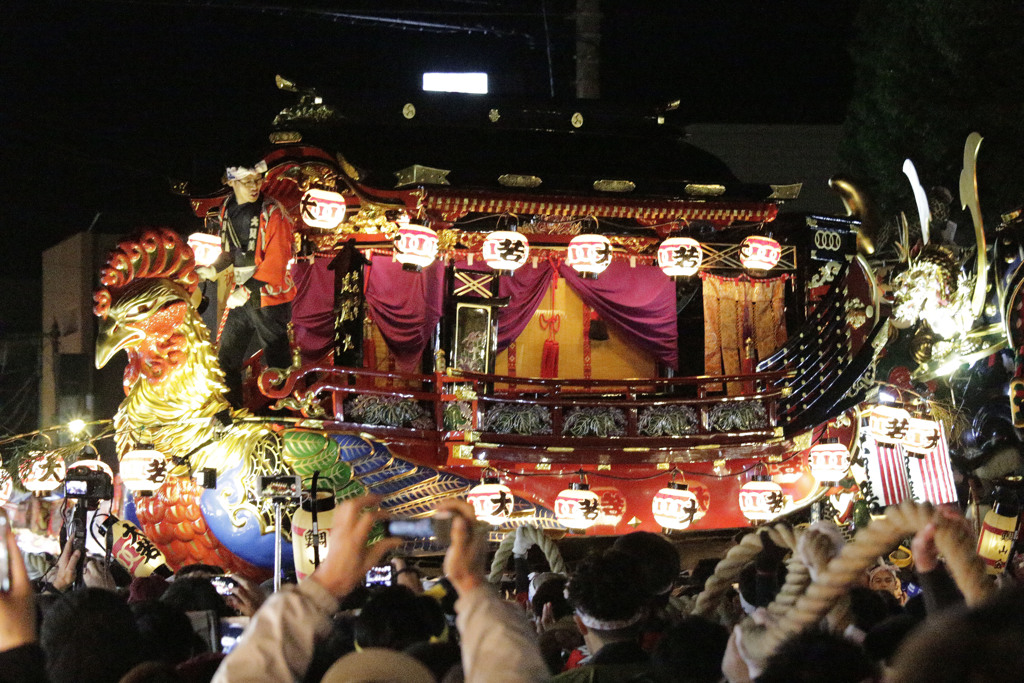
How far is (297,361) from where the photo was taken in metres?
14.7

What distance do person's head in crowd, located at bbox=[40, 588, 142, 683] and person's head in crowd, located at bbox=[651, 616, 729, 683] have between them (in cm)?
177

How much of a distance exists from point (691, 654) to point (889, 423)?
11451 millimetres

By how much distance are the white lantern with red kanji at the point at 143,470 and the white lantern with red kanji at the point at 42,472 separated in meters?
2.29

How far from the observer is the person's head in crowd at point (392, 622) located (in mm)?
4070

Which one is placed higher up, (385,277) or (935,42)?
(935,42)

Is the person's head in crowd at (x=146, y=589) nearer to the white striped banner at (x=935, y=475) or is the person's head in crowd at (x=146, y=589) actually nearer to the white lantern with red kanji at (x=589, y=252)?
the white lantern with red kanji at (x=589, y=252)

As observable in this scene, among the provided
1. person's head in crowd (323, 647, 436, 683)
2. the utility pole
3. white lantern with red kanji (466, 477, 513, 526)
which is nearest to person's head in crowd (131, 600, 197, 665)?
person's head in crowd (323, 647, 436, 683)

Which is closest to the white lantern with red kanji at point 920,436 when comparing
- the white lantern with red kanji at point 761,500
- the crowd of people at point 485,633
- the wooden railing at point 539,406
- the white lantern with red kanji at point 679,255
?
the wooden railing at point 539,406

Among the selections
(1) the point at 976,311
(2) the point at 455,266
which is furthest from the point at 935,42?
(2) the point at 455,266

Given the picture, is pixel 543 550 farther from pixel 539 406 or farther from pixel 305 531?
pixel 539 406

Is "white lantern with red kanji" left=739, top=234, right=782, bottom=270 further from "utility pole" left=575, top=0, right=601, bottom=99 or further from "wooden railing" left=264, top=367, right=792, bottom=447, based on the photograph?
"utility pole" left=575, top=0, right=601, bottom=99

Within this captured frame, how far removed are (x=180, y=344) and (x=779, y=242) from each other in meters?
9.05

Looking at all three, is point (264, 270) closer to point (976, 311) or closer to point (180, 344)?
point (180, 344)

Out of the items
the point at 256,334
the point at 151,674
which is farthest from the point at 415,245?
the point at 151,674
